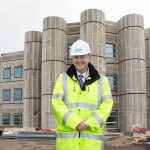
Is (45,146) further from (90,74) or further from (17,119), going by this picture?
Result: (17,119)

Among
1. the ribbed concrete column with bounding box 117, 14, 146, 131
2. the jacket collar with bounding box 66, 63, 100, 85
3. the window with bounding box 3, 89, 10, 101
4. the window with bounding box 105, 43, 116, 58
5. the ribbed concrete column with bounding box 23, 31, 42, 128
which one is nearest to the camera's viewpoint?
the jacket collar with bounding box 66, 63, 100, 85

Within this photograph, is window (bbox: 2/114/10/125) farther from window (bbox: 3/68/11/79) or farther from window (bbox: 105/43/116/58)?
window (bbox: 105/43/116/58)

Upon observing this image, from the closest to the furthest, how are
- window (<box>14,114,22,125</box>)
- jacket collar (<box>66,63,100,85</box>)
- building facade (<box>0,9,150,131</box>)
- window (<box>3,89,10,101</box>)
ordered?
jacket collar (<box>66,63,100,85</box>) < building facade (<box>0,9,150,131</box>) < window (<box>14,114,22,125</box>) < window (<box>3,89,10,101</box>)

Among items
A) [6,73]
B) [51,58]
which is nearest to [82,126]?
[51,58]

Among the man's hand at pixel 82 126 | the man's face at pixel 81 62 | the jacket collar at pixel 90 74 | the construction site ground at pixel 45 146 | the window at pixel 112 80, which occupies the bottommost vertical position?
the construction site ground at pixel 45 146

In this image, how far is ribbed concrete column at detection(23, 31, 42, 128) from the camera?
107 feet

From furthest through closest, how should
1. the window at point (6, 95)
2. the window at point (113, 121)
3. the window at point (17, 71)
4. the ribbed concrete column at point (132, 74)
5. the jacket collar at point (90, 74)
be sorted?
the window at point (6, 95)
the window at point (17, 71)
the window at point (113, 121)
the ribbed concrete column at point (132, 74)
the jacket collar at point (90, 74)

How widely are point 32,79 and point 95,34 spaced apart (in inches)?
338

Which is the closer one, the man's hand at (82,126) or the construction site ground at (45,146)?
the man's hand at (82,126)

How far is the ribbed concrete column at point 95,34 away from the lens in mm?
29750

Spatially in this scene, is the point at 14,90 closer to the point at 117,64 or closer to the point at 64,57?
the point at 64,57

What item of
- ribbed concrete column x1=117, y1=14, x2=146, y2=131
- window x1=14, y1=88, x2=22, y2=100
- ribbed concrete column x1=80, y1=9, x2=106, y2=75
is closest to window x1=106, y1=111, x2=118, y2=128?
ribbed concrete column x1=117, y1=14, x2=146, y2=131

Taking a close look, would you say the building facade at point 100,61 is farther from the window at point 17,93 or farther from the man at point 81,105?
the man at point 81,105

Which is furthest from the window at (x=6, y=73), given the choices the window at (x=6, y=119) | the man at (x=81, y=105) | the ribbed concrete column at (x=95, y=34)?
the man at (x=81, y=105)
